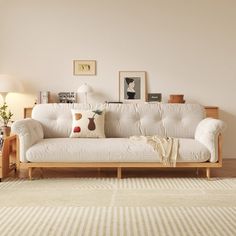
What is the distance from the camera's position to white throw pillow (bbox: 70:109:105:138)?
4297 millimetres

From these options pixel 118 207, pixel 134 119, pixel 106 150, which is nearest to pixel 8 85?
pixel 134 119

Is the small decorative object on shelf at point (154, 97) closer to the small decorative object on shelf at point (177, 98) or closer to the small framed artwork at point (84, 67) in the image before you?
the small decorative object on shelf at point (177, 98)

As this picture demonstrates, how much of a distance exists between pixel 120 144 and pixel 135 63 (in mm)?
1768

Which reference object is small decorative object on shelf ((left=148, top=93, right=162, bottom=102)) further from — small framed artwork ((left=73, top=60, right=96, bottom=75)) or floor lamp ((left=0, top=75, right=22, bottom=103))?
floor lamp ((left=0, top=75, right=22, bottom=103))

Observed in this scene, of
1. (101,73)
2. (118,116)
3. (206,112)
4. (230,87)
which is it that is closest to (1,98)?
(101,73)

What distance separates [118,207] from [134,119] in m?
1.76

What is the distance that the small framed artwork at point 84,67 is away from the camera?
528cm

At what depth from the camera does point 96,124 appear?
14.2ft

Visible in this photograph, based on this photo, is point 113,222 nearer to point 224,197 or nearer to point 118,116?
point 224,197

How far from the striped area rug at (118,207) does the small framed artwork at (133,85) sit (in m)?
1.62

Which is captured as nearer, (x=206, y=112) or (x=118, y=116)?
(x=118, y=116)

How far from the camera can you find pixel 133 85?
5.30 metres

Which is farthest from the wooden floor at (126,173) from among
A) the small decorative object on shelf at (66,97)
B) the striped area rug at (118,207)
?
the small decorative object on shelf at (66,97)

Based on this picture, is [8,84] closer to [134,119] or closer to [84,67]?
[84,67]
